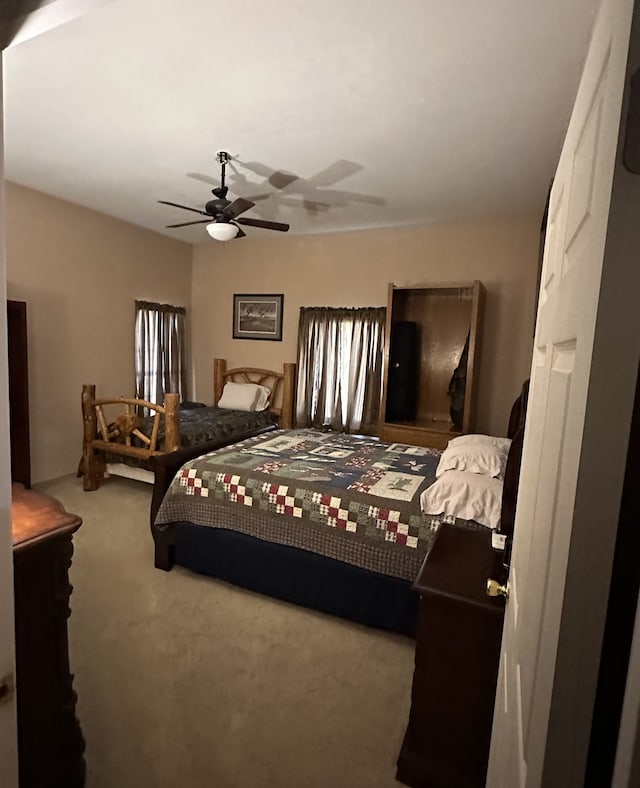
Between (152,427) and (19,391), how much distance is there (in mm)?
1148

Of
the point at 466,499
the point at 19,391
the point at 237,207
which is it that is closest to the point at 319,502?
the point at 466,499

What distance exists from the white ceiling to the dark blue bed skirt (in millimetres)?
2467

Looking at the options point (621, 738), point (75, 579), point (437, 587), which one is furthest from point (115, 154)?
point (621, 738)

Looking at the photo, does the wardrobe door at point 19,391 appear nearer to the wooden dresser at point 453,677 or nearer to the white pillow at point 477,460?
the white pillow at point 477,460

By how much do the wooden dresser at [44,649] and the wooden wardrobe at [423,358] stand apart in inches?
129

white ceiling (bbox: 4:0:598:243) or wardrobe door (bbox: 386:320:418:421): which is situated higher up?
white ceiling (bbox: 4:0:598:243)

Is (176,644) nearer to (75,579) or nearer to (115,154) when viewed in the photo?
(75,579)

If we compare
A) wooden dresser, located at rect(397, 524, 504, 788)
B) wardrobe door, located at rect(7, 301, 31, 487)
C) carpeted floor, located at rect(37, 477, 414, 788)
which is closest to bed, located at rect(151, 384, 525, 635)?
carpeted floor, located at rect(37, 477, 414, 788)

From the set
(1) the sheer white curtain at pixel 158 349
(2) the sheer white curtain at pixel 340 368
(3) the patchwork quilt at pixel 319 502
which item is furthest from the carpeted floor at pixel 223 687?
(1) the sheer white curtain at pixel 158 349

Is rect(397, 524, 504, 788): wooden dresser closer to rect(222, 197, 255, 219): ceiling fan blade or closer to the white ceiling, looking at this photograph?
the white ceiling

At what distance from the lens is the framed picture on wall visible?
209 inches

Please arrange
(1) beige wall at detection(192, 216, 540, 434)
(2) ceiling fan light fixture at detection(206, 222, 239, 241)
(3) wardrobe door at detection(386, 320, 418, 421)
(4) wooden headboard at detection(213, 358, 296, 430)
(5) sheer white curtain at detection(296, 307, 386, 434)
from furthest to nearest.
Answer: (4) wooden headboard at detection(213, 358, 296, 430) < (5) sheer white curtain at detection(296, 307, 386, 434) < (3) wardrobe door at detection(386, 320, 418, 421) < (1) beige wall at detection(192, 216, 540, 434) < (2) ceiling fan light fixture at detection(206, 222, 239, 241)

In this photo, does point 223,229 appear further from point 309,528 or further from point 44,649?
point 44,649

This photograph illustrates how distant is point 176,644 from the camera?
6.83ft
